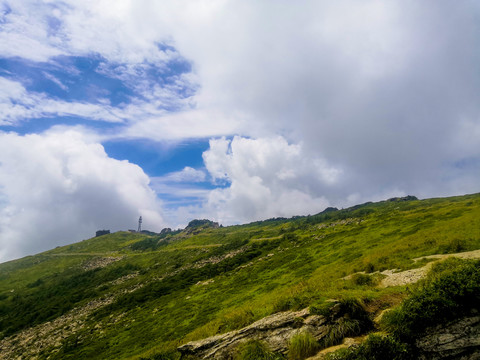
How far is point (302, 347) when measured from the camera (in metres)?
12.5

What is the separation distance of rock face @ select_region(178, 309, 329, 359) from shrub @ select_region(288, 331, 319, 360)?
0.56 m

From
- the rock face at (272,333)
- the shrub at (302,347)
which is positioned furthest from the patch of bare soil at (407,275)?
the shrub at (302,347)

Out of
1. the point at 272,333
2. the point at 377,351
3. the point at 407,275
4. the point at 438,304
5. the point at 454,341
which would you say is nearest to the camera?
the point at 454,341

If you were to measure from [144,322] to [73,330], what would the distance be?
21798mm

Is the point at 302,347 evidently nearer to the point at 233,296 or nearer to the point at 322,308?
the point at 322,308

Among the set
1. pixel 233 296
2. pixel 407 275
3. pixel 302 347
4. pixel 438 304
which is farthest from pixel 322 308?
pixel 233 296

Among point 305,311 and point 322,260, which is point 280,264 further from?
point 305,311

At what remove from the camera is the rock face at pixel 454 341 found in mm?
9797

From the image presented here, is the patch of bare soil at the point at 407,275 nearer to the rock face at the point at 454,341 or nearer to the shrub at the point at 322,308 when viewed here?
the shrub at the point at 322,308

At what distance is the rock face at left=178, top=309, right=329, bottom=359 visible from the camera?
44.2ft

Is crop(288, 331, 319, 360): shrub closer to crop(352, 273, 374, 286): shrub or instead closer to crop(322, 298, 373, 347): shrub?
crop(322, 298, 373, 347): shrub

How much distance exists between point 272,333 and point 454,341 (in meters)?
8.87

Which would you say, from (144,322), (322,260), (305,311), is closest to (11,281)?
(144,322)

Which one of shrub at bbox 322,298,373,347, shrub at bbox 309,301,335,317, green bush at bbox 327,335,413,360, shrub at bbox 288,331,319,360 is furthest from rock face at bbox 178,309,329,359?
green bush at bbox 327,335,413,360
